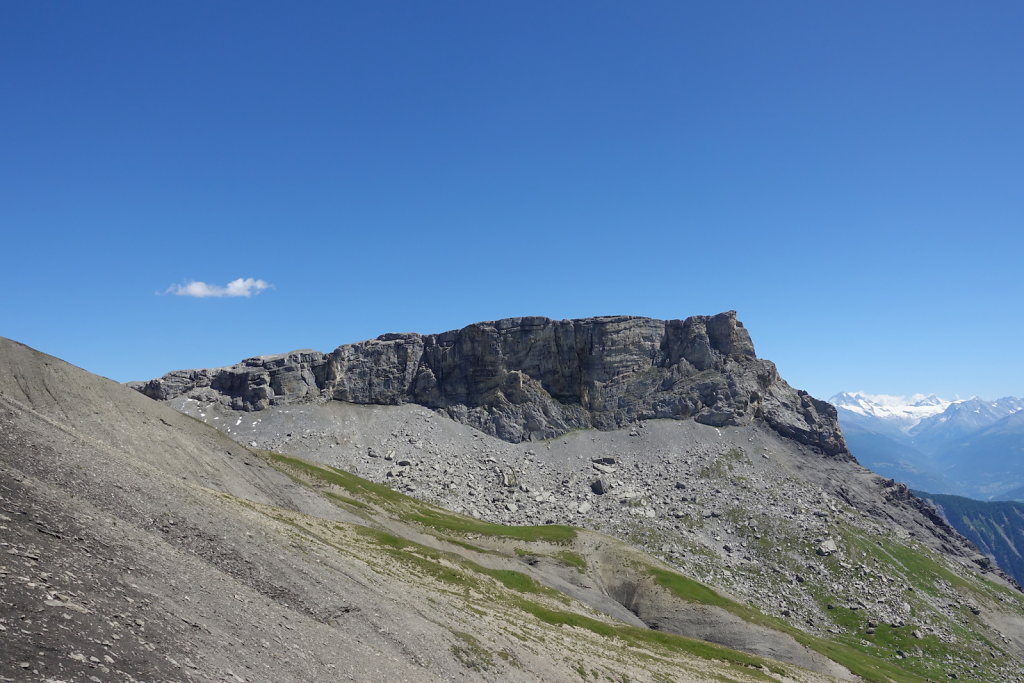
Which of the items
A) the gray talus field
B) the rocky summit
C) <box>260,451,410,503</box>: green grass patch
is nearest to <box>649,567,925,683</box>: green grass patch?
the rocky summit

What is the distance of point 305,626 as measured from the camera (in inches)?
1278

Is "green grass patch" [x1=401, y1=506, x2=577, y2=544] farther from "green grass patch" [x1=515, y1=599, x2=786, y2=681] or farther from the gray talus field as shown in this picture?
"green grass patch" [x1=515, y1=599, x2=786, y2=681]

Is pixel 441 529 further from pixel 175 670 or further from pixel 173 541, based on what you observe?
pixel 175 670

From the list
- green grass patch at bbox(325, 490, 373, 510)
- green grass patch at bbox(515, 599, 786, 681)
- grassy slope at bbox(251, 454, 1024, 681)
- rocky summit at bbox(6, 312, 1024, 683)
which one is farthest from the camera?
green grass patch at bbox(325, 490, 373, 510)

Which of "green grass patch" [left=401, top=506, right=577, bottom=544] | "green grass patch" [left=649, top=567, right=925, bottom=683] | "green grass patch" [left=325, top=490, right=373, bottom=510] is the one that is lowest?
"green grass patch" [left=649, top=567, right=925, bottom=683]

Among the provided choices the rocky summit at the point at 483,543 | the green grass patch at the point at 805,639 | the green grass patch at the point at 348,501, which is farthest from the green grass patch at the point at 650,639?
the green grass patch at the point at 348,501

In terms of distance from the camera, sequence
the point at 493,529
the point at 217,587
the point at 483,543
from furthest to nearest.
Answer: the point at 493,529
the point at 483,543
the point at 217,587

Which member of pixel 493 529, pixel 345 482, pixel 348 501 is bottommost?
pixel 493 529

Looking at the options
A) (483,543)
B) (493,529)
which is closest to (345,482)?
(493,529)

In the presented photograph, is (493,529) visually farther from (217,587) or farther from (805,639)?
(217,587)

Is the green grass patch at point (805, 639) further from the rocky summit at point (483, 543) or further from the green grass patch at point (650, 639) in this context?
the green grass patch at point (650, 639)

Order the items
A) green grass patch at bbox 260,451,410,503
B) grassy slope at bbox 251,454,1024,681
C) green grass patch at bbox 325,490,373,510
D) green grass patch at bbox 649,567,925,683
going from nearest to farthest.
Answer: grassy slope at bbox 251,454,1024,681, green grass patch at bbox 649,567,925,683, green grass patch at bbox 325,490,373,510, green grass patch at bbox 260,451,410,503

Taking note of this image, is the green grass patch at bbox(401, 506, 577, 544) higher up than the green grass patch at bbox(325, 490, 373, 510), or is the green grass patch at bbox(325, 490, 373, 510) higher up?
the green grass patch at bbox(325, 490, 373, 510)

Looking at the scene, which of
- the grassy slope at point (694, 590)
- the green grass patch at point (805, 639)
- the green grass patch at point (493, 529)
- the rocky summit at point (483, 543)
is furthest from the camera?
the green grass patch at point (493, 529)
